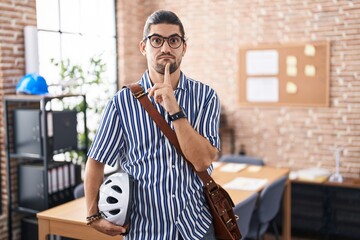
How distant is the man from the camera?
178 cm

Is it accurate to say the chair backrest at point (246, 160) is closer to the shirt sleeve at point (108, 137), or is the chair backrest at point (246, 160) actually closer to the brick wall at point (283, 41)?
the brick wall at point (283, 41)

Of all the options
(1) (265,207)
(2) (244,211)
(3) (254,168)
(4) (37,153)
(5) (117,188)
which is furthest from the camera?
(3) (254,168)

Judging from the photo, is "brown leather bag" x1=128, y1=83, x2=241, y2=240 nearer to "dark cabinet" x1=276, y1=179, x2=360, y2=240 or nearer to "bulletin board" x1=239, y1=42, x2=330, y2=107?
"dark cabinet" x1=276, y1=179, x2=360, y2=240

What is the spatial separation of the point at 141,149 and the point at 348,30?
385 cm

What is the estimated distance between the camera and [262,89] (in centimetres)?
557

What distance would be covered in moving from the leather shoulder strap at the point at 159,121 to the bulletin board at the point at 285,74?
3.67 m

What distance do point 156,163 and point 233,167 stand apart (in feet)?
8.55

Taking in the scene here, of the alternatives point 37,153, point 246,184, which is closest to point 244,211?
point 246,184

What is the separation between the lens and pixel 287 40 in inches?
211

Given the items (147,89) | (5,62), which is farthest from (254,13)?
(147,89)

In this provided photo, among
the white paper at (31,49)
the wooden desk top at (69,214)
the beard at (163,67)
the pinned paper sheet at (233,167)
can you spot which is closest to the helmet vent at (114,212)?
the beard at (163,67)

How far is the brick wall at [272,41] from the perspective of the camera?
5023mm

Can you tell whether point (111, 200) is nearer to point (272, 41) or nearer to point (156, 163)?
point (156, 163)

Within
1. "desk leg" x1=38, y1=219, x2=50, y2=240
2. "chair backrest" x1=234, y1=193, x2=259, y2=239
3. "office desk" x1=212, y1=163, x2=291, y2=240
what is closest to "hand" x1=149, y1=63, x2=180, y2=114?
"chair backrest" x1=234, y1=193, x2=259, y2=239
